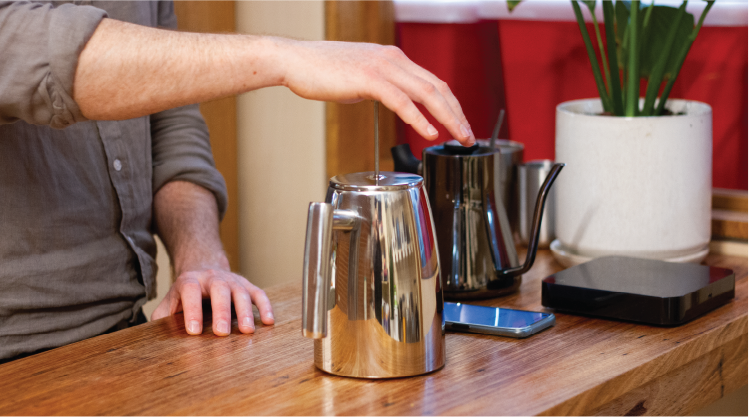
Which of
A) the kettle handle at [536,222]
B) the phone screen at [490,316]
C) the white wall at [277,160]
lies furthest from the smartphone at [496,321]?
the white wall at [277,160]

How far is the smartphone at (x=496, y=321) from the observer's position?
910mm

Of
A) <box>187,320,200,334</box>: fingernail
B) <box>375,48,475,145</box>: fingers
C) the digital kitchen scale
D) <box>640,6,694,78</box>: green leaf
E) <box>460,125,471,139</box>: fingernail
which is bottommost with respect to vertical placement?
<box>187,320,200,334</box>: fingernail

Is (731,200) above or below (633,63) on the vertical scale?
below

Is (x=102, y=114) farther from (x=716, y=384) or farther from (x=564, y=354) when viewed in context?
(x=716, y=384)

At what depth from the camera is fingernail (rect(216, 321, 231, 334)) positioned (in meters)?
0.93

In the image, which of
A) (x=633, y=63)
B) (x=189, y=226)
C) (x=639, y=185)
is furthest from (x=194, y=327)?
(x=633, y=63)

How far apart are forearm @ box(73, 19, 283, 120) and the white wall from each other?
1.21m

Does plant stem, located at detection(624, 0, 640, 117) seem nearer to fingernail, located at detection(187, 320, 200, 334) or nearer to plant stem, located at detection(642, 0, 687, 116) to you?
plant stem, located at detection(642, 0, 687, 116)

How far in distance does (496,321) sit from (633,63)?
22.2 inches

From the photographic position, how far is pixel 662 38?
4.25ft

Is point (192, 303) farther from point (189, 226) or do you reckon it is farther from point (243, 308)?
point (189, 226)

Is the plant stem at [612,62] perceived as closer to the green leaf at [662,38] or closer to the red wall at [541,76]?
the green leaf at [662,38]

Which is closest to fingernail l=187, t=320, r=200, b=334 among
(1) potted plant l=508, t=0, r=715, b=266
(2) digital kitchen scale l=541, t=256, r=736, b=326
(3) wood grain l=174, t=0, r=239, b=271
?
(2) digital kitchen scale l=541, t=256, r=736, b=326

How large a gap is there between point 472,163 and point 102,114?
1.59 ft
